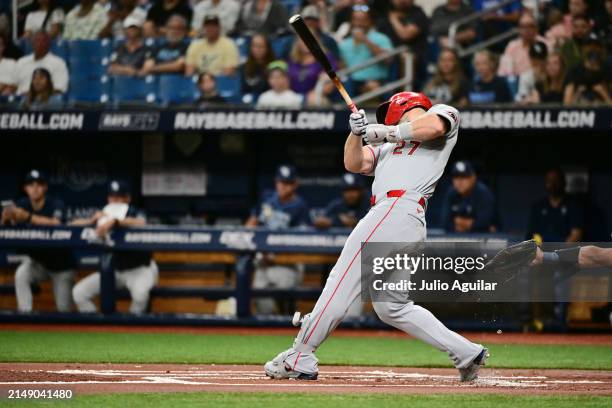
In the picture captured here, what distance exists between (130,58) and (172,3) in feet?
2.96

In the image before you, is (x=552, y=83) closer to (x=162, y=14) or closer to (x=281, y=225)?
(x=281, y=225)

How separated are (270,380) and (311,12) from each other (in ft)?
24.0

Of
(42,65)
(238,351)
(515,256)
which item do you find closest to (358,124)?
(515,256)

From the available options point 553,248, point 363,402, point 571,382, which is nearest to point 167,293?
point 553,248

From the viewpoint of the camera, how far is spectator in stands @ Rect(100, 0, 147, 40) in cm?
1341

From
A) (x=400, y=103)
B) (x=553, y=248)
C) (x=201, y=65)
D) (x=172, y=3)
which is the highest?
(x=172, y=3)

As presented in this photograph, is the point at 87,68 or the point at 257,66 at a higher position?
the point at 87,68

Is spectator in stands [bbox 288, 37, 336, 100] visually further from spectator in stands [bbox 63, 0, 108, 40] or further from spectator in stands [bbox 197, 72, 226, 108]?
spectator in stands [bbox 63, 0, 108, 40]

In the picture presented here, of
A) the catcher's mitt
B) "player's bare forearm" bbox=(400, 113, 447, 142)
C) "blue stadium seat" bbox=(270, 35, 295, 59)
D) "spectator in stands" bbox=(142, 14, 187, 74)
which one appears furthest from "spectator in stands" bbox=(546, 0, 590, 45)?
"player's bare forearm" bbox=(400, 113, 447, 142)

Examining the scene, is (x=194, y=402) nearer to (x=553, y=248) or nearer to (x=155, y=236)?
Answer: (x=553, y=248)

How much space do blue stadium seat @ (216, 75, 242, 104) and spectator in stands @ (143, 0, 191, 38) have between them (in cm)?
118

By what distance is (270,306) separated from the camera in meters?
11.1

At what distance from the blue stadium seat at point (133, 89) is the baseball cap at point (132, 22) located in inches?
29.3

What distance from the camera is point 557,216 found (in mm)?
11234
